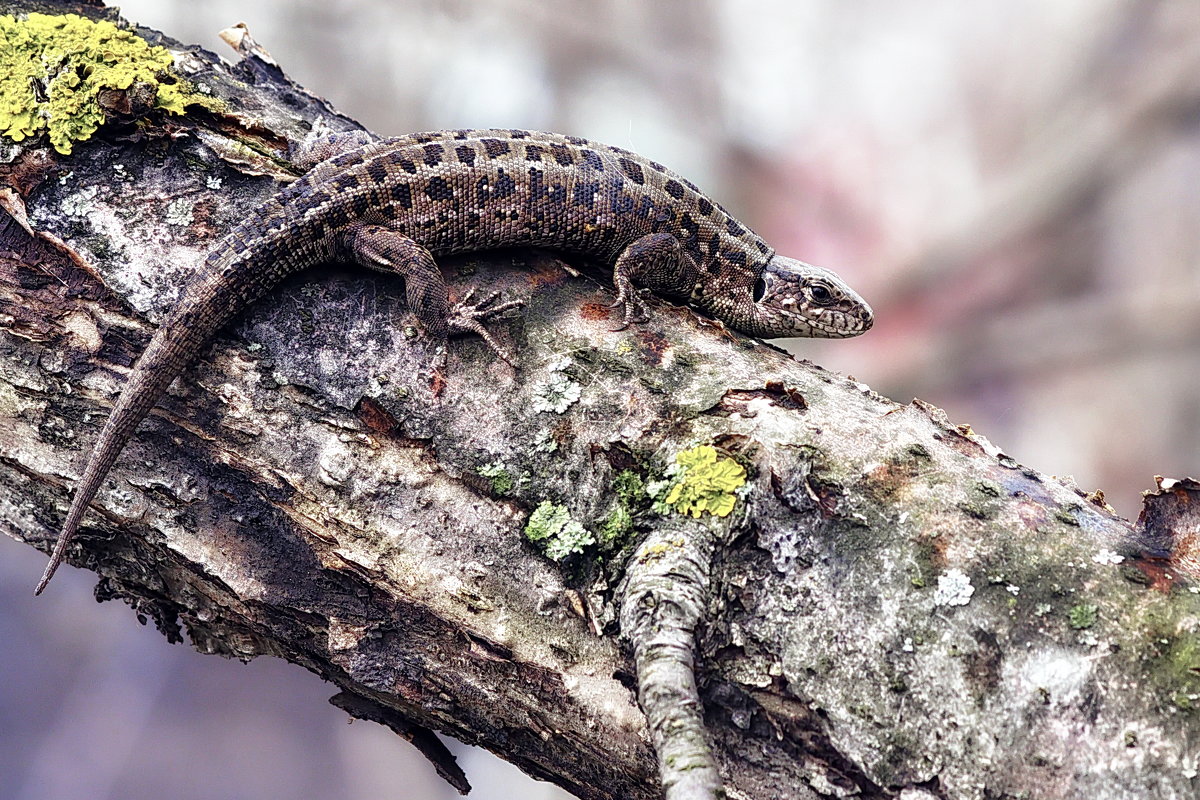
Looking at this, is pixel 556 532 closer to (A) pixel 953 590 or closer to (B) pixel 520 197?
(A) pixel 953 590

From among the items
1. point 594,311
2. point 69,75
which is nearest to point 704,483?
point 594,311

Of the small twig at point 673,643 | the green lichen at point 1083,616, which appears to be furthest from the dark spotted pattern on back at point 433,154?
the green lichen at point 1083,616

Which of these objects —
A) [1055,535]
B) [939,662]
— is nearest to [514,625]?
[939,662]

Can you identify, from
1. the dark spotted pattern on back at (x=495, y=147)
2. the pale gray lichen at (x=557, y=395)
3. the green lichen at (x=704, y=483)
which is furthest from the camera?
the dark spotted pattern on back at (x=495, y=147)

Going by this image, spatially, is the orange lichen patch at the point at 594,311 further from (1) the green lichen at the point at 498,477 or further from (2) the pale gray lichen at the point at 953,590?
(2) the pale gray lichen at the point at 953,590

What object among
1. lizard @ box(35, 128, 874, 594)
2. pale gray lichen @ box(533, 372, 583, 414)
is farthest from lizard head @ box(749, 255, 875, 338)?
pale gray lichen @ box(533, 372, 583, 414)

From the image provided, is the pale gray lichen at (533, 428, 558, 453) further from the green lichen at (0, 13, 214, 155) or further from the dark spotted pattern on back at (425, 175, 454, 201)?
the green lichen at (0, 13, 214, 155)
